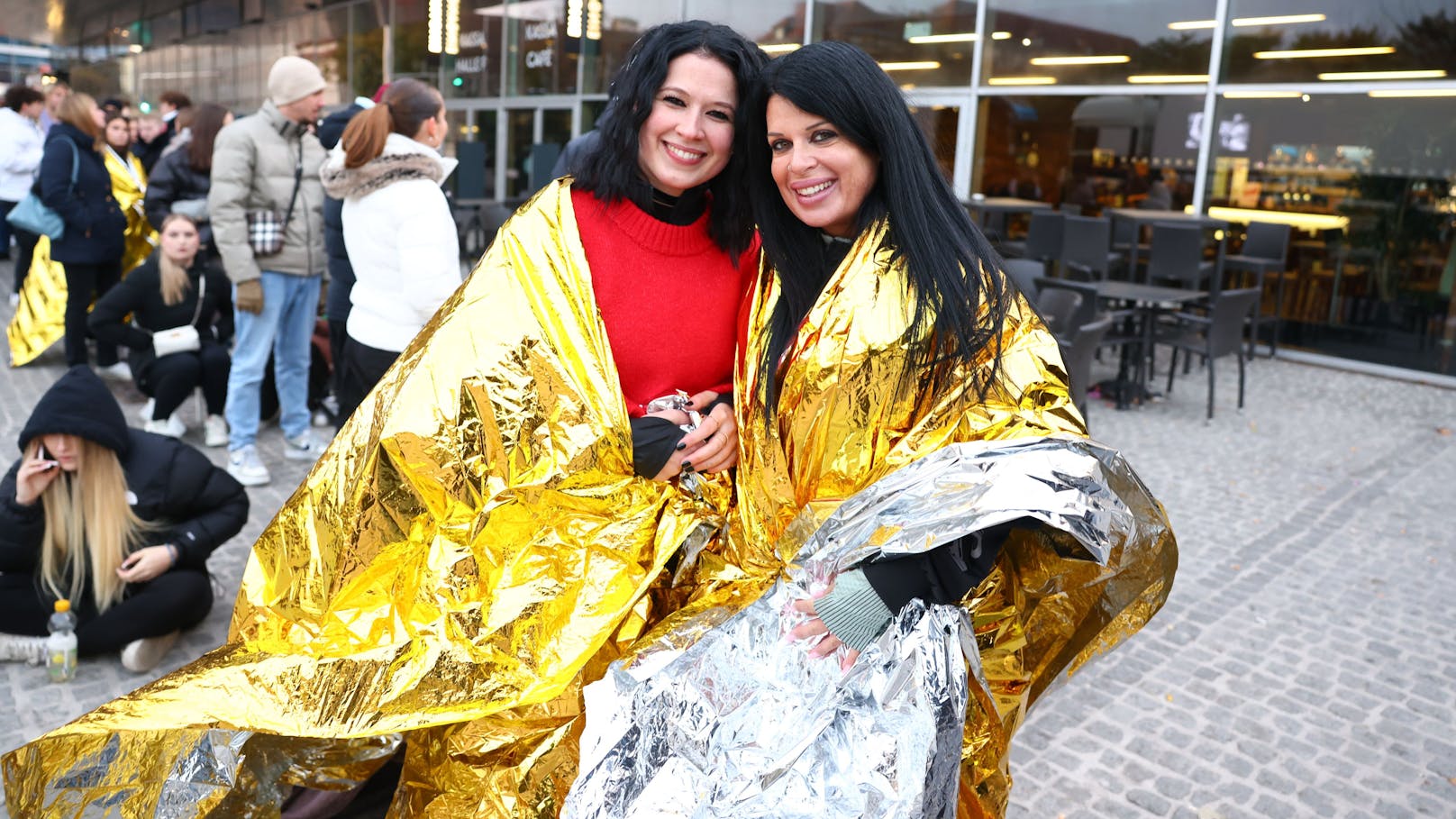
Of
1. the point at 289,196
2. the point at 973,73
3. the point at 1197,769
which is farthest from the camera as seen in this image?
the point at 973,73

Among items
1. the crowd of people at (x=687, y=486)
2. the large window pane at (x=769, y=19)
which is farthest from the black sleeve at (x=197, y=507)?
the large window pane at (x=769, y=19)

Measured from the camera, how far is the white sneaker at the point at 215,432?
577cm

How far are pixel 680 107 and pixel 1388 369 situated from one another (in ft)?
29.1

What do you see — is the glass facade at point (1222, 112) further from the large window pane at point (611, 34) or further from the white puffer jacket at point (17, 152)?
the white puffer jacket at point (17, 152)

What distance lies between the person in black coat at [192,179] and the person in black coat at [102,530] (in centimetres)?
312

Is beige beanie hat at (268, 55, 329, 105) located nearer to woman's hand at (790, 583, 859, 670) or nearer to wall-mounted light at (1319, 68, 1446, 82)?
woman's hand at (790, 583, 859, 670)

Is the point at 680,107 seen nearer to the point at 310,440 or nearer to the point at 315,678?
the point at 315,678

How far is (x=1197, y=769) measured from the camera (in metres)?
3.06

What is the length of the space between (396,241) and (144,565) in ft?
4.24

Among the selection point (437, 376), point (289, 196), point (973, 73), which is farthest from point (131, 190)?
point (973, 73)

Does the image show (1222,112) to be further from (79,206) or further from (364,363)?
(79,206)

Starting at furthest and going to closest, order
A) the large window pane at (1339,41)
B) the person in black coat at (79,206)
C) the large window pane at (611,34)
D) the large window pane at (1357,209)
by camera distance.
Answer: the large window pane at (611,34) → the large window pane at (1357,209) → the large window pane at (1339,41) → the person in black coat at (79,206)

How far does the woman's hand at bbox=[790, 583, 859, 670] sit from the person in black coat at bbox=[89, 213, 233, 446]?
4.85 metres

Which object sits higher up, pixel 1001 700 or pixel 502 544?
pixel 502 544
